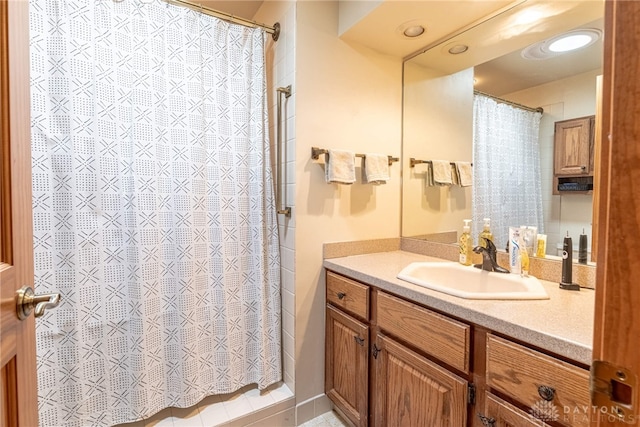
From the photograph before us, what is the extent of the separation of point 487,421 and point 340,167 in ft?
3.92

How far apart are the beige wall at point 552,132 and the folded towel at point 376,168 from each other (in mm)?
714

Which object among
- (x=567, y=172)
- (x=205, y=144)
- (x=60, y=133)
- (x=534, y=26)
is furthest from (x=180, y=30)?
(x=567, y=172)

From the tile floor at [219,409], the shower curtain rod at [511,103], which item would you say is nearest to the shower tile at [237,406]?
the tile floor at [219,409]

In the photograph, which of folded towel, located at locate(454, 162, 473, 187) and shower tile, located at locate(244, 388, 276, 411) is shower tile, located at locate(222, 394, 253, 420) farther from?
folded towel, located at locate(454, 162, 473, 187)

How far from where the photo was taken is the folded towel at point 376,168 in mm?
1726

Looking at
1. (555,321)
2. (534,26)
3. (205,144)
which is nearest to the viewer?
(555,321)

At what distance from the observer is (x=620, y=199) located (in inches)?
14.7

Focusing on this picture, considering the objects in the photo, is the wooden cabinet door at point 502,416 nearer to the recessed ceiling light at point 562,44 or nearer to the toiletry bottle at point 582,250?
the toiletry bottle at point 582,250

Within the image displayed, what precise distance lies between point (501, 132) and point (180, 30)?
1664 mm

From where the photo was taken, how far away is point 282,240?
172 centimetres

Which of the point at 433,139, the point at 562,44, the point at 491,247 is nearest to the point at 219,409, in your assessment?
the point at 491,247

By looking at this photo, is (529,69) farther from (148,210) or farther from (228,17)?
(148,210)

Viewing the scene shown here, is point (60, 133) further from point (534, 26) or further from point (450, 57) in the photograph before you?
point (534, 26)

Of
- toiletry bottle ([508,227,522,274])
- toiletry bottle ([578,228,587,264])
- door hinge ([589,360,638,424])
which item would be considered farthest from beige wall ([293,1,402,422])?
door hinge ([589,360,638,424])
